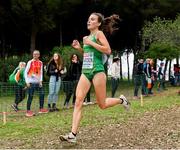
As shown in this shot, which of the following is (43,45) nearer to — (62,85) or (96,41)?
(62,85)

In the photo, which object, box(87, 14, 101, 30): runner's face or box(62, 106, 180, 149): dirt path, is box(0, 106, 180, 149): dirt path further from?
box(87, 14, 101, 30): runner's face

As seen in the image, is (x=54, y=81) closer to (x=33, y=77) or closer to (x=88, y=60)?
(x=33, y=77)

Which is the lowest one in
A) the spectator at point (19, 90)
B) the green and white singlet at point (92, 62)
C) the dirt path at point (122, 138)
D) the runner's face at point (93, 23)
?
the dirt path at point (122, 138)

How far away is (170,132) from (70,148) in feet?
7.21

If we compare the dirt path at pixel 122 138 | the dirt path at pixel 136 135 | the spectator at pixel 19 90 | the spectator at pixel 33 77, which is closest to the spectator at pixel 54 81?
the spectator at pixel 33 77

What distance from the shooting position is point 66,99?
15438 mm

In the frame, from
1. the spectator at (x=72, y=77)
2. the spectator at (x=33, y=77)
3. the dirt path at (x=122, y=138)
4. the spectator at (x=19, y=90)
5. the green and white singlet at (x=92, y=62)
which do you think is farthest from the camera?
the spectator at (x=72, y=77)

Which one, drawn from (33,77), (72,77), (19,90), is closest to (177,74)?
(72,77)

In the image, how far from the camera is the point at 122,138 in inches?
311

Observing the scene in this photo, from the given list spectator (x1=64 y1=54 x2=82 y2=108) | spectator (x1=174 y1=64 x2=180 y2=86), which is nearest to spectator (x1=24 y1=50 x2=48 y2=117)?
spectator (x1=64 y1=54 x2=82 y2=108)

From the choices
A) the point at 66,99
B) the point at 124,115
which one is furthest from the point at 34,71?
the point at 124,115

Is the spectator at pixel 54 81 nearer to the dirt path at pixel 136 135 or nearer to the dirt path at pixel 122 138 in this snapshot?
the dirt path at pixel 136 135

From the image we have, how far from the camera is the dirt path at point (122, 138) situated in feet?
24.0

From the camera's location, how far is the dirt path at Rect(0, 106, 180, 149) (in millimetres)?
7305
